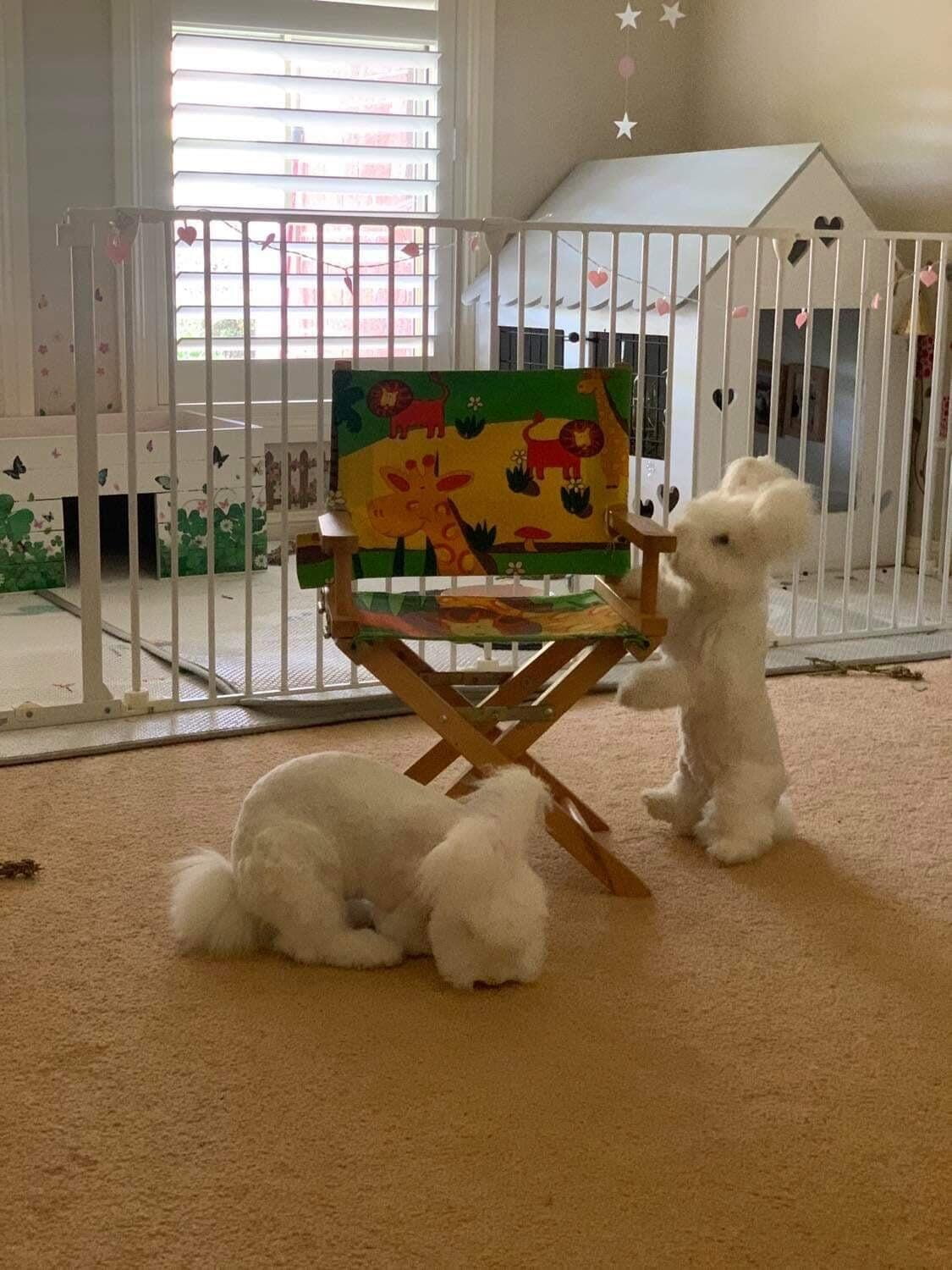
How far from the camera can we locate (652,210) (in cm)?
446

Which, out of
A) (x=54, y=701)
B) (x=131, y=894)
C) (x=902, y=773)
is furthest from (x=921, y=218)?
(x=131, y=894)

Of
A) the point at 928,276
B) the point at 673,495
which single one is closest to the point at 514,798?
the point at 928,276

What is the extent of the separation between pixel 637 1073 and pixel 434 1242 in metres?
0.39

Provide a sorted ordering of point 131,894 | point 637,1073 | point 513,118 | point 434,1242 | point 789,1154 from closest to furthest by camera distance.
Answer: point 434,1242, point 789,1154, point 637,1073, point 131,894, point 513,118

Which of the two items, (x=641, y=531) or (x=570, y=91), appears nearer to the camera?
(x=641, y=531)

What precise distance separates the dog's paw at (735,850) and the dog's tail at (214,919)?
0.72 metres

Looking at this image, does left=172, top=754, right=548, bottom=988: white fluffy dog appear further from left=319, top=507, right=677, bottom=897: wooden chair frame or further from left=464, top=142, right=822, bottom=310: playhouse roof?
left=464, top=142, right=822, bottom=310: playhouse roof

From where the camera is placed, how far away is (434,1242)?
4.49ft

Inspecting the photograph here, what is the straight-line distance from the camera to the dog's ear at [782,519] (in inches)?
87.4

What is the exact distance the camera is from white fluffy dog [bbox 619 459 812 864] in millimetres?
2270

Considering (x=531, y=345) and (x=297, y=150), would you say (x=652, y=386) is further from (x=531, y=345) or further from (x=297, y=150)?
(x=297, y=150)

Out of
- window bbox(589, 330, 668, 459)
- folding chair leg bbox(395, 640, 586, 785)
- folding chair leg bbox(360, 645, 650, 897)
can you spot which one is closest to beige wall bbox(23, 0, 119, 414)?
window bbox(589, 330, 668, 459)

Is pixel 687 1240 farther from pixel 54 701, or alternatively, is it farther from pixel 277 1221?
pixel 54 701

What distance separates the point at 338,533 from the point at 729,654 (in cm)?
63
